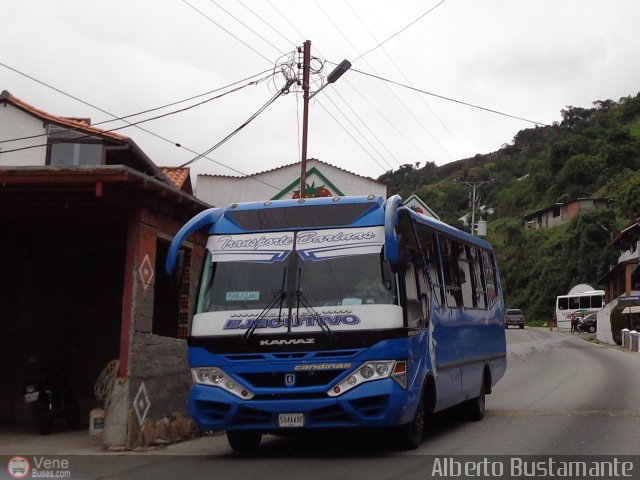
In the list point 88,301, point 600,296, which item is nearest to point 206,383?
point 88,301

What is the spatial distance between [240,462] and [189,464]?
597 mm

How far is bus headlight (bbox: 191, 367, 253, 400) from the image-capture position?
915 centimetres

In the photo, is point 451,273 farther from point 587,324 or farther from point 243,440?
point 587,324

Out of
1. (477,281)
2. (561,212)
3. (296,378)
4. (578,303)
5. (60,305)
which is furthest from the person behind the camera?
(561,212)

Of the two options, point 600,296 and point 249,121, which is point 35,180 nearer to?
point 249,121

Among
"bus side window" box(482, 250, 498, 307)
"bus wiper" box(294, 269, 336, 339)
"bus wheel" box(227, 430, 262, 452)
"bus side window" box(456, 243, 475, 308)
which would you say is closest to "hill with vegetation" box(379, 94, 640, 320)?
"bus side window" box(482, 250, 498, 307)

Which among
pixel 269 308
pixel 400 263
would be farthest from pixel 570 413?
pixel 269 308

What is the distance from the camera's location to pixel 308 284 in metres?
9.46

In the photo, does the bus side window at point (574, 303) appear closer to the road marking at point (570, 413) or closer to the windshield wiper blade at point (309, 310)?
the road marking at point (570, 413)

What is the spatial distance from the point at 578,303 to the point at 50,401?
5588 cm

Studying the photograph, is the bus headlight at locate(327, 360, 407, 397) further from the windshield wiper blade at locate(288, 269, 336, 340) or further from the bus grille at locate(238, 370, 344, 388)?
the windshield wiper blade at locate(288, 269, 336, 340)

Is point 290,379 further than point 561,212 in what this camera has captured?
No

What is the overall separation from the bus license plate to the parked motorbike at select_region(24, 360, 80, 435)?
613 cm

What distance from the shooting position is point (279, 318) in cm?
925
